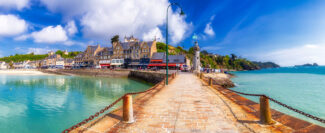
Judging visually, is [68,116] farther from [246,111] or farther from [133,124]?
[246,111]

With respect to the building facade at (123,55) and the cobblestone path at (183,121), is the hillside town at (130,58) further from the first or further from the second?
the cobblestone path at (183,121)

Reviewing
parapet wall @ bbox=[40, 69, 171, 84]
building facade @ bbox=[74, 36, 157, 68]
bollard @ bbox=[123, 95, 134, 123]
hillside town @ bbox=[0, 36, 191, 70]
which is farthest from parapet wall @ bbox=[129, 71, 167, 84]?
bollard @ bbox=[123, 95, 134, 123]

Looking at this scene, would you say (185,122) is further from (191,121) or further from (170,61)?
(170,61)

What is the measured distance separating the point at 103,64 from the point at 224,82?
47671mm

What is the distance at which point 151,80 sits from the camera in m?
29.0

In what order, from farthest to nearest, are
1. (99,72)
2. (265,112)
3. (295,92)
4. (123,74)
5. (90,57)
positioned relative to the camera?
(90,57) → (99,72) → (123,74) → (295,92) → (265,112)


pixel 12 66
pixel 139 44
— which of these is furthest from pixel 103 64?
pixel 12 66

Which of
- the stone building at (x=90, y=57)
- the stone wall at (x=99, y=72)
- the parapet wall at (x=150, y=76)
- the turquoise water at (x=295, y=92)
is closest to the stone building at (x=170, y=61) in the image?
the parapet wall at (x=150, y=76)

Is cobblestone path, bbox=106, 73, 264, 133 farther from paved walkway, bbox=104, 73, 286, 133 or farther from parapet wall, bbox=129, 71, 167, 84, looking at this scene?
parapet wall, bbox=129, 71, 167, 84

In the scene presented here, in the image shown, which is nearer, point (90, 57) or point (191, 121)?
point (191, 121)

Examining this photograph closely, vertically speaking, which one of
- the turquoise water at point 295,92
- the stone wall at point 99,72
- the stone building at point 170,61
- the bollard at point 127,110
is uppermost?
the stone building at point 170,61

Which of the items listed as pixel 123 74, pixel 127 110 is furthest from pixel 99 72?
pixel 127 110

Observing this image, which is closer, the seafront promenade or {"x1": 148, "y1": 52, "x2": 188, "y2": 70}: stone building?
the seafront promenade

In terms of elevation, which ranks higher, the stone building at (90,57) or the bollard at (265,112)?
the stone building at (90,57)
